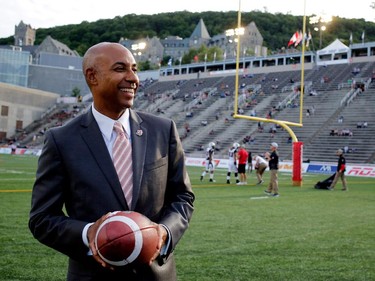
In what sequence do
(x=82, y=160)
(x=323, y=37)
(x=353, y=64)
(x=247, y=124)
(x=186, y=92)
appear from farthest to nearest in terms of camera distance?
(x=323, y=37) < (x=186, y=92) < (x=353, y=64) < (x=247, y=124) < (x=82, y=160)

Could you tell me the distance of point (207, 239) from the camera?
25.1 ft

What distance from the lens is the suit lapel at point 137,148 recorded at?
238 cm

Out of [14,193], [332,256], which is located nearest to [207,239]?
[332,256]

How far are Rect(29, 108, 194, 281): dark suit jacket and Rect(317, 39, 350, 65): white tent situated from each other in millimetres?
59599

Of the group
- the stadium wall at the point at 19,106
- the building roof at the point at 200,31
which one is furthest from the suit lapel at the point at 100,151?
the building roof at the point at 200,31

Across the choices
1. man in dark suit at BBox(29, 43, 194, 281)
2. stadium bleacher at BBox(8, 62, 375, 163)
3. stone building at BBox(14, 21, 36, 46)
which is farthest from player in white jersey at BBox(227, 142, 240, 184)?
stone building at BBox(14, 21, 36, 46)

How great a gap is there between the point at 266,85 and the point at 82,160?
186 feet

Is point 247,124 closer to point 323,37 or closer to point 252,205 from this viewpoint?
point 252,205

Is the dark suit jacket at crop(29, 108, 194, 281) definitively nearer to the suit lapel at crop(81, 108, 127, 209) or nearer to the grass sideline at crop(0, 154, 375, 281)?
the suit lapel at crop(81, 108, 127, 209)

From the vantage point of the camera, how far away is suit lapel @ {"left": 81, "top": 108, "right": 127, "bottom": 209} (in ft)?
7.75

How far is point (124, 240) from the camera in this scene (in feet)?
6.88

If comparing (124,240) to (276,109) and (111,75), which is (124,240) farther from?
(276,109)

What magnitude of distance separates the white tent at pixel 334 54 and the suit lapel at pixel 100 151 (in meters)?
59.7

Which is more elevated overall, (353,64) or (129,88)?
(353,64)
